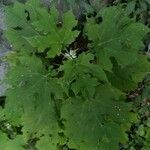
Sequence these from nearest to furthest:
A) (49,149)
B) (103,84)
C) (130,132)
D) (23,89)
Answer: (23,89)
(103,84)
(49,149)
(130,132)

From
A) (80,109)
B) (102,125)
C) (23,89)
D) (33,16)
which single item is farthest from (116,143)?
(33,16)

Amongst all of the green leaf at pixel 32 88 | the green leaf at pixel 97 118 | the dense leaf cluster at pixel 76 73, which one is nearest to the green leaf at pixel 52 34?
the dense leaf cluster at pixel 76 73

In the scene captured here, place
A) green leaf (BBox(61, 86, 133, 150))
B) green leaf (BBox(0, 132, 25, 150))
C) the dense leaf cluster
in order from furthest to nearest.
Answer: green leaf (BBox(0, 132, 25, 150)) → green leaf (BBox(61, 86, 133, 150)) → the dense leaf cluster

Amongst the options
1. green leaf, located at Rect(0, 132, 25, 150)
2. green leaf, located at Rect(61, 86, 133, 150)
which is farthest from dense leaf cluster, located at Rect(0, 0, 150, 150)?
green leaf, located at Rect(0, 132, 25, 150)

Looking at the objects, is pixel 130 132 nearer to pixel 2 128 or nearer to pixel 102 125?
pixel 102 125

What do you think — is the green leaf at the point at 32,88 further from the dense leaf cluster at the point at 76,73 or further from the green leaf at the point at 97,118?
the green leaf at the point at 97,118

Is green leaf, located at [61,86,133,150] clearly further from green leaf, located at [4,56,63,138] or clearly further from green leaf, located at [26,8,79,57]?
green leaf, located at [26,8,79,57]

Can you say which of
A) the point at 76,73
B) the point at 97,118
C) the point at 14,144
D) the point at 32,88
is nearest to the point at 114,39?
the point at 76,73

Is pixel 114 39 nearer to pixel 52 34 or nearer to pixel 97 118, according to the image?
pixel 52 34

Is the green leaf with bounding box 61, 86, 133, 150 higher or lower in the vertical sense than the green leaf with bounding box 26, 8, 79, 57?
lower
